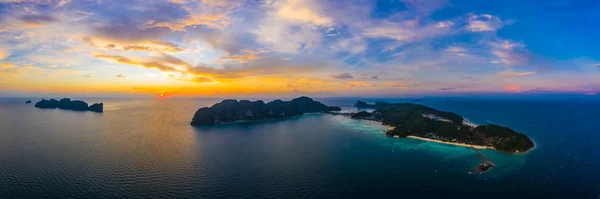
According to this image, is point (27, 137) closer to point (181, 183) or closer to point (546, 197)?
point (181, 183)

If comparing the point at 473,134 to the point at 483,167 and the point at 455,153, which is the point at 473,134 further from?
the point at 483,167

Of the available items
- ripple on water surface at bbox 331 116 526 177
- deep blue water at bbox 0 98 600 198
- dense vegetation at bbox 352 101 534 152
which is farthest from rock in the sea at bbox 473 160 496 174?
dense vegetation at bbox 352 101 534 152

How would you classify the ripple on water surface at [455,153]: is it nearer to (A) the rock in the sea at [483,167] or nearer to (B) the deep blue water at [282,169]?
(B) the deep blue water at [282,169]

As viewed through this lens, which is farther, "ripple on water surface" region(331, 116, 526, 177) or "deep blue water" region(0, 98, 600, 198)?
"ripple on water surface" region(331, 116, 526, 177)

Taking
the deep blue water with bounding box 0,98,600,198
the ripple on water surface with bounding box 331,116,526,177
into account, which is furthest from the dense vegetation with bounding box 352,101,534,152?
the ripple on water surface with bounding box 331,116,526,177

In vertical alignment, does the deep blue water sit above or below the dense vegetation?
below

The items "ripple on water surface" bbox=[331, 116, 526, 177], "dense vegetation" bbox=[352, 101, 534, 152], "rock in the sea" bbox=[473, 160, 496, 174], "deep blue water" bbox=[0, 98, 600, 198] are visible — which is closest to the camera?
"deep blue water" bbox=[0, 98, 600, 198]

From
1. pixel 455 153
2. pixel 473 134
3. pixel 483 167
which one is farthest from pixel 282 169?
pixel 473 134

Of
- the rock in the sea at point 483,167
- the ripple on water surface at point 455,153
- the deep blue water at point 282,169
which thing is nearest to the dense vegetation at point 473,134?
the deep blue water at point 282,169

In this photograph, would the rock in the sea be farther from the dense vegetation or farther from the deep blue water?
the dense vegetation

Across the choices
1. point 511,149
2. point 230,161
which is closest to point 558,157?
point 511,149

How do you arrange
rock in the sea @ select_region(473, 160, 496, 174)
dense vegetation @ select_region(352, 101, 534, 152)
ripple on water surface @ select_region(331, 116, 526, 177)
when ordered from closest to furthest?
1. rock in the sea @ select_region(473, 160, 496, 174)
2. ripple on water surface @ select_region(331, 116, 526, 177)
3. dense vegetation @ select_region(352, 101, 534, 152)
